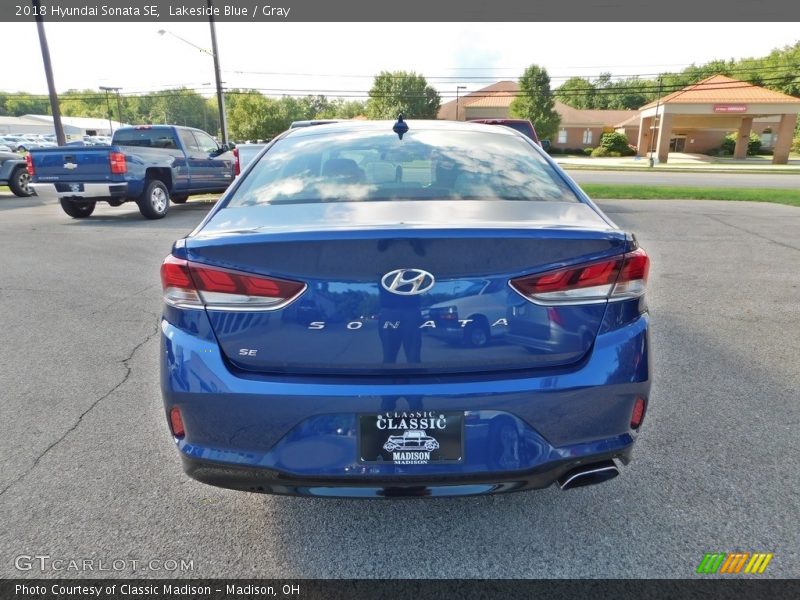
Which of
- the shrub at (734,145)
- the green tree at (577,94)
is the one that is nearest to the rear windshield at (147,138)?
the shrub at (734,145)

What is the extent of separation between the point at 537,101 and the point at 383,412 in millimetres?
62516

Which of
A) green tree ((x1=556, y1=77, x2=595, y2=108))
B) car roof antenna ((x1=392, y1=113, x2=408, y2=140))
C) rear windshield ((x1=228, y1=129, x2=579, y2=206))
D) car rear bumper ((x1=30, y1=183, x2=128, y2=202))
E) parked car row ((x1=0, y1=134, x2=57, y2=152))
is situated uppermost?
green tree ((x1=556, y1=77, x2=595, y2=108))

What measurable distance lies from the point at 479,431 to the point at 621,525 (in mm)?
960

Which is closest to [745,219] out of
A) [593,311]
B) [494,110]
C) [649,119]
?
[593,311]

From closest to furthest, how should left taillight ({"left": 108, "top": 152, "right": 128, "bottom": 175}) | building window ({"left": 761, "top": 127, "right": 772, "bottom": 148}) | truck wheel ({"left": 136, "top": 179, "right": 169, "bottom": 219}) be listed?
left taillight ({"left": 108, "top": 152, "right": 128, "bottom": 175})
truck wheel ({"left": 136, "top": 179, "right": 169, "bottom": 219})
building window ({"left": 761, "top": 127, "right": 772, "bottom": 148})

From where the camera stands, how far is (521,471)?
1.83m

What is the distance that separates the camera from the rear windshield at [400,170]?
7.82ft

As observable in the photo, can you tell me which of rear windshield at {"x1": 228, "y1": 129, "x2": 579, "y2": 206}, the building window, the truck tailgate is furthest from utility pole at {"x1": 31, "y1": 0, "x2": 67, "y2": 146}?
the building window

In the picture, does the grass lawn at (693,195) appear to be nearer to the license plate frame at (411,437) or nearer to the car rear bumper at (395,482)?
the car rear bumper at (395,482)

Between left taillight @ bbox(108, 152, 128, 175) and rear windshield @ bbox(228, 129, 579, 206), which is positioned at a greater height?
rear windshield @ bbox(228, 129, 579, 206)

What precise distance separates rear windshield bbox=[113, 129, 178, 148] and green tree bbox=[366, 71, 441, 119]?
60327 millimetres

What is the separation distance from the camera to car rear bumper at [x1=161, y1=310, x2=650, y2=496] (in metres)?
1.78

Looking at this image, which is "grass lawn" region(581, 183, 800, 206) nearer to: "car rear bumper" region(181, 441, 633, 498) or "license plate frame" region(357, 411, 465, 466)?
"car rear bumper" region(181, 441, 633, 498)

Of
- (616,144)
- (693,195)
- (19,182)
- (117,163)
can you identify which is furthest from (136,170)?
(616,144)
